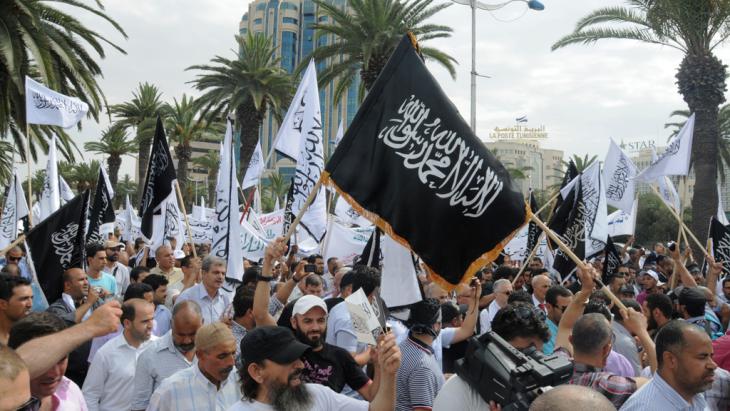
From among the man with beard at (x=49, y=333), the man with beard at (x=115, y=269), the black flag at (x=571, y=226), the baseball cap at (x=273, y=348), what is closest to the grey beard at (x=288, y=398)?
the baseball cap at (x=273, y=348)

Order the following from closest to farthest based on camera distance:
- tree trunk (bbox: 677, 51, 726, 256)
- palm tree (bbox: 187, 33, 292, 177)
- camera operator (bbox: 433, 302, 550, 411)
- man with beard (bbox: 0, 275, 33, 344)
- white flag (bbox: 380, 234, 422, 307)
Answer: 1. camera operator (bbox: 433, 302, 550, 411)
2. white flag (bbox: 380, 234, 422, 307)
3. man with beard (bbox: 0, 275, 33, 344)
4. tree trunk (bbox: 677, 51, 726, 256)
5. palm tree (bbox: 187, 33, 292, 177)

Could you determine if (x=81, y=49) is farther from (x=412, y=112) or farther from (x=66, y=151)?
(x=412, y=112)

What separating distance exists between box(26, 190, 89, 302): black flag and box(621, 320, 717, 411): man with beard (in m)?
5.56

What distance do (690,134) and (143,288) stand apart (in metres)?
9.59

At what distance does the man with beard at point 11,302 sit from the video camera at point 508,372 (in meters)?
3.56

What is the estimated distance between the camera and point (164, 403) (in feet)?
12.6

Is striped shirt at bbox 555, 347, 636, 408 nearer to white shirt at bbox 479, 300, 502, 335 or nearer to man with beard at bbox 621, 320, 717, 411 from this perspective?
man with beard at bbox 621, 320, 717, 411

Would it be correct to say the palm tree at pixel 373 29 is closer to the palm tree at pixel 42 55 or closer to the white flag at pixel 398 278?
the palm tree at pixel 42 55

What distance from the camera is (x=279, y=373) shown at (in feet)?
10.9

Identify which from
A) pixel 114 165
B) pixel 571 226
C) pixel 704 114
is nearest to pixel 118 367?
pixel 571 226

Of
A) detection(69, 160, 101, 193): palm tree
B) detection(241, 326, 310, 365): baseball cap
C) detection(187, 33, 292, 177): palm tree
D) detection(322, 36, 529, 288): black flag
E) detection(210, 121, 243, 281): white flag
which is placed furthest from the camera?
detection(69, 160, 101, 193): palm tree

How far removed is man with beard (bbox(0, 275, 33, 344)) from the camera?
16.8ft

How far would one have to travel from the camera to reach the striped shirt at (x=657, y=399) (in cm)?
368

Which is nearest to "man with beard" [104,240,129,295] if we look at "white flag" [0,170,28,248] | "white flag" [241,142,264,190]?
"white flag" [0,170,28,248]
